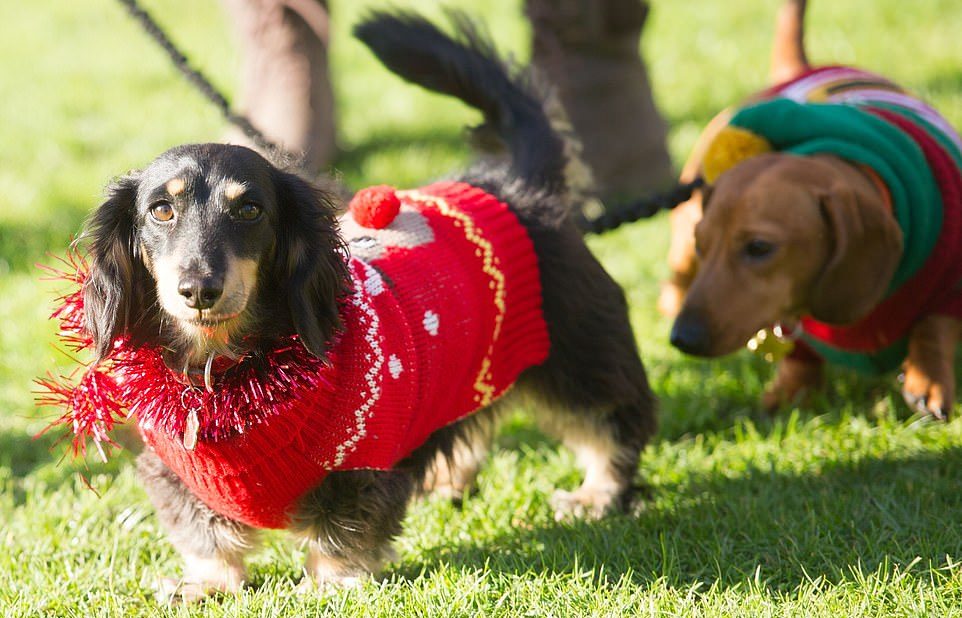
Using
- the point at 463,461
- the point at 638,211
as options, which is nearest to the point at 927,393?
the point at 638,211

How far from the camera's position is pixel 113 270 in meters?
2.25

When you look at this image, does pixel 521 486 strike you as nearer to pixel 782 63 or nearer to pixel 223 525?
pixel 223 525

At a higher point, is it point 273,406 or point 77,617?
point 273,406

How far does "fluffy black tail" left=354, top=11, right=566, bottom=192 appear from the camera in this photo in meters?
3.06

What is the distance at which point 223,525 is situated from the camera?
8.32 ft

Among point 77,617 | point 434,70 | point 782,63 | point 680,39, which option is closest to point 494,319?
point 434,70

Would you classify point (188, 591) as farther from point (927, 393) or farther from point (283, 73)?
point (283, 73)

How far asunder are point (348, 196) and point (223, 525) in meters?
1.09

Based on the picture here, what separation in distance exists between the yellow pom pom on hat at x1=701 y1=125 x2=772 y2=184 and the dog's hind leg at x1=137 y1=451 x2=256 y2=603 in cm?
200

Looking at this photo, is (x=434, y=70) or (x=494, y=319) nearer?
(x=494, y=319)

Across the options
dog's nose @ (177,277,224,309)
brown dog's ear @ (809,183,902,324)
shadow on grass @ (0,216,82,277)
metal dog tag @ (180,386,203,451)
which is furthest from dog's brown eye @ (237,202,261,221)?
shadow on grass @ (0,216,82,277)

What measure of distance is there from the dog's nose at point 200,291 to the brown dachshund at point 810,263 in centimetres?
166

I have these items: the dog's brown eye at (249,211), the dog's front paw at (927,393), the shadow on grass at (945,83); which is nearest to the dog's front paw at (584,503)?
the dog's front paw at (927,393)

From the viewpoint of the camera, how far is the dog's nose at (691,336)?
3.24 metres
